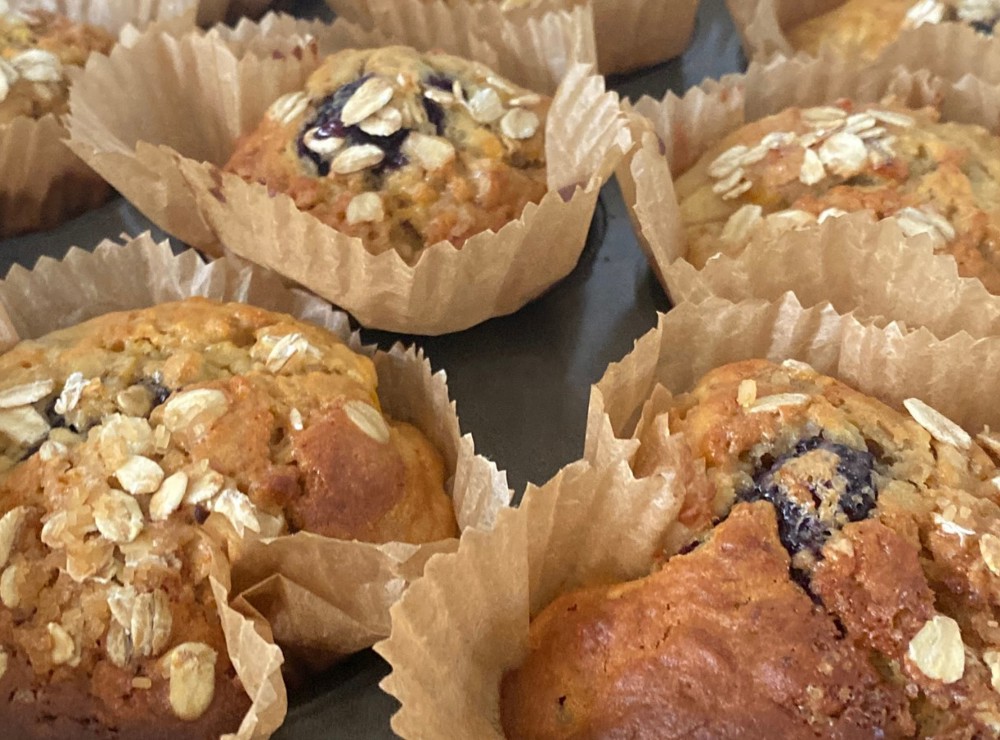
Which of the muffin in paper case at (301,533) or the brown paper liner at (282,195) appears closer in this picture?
the muffin in paper case at (301,533)

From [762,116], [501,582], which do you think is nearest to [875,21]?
[762,116]

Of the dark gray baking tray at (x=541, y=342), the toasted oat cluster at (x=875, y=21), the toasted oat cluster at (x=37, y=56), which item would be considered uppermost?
the toasted oat cluster at (x=37, y=56)

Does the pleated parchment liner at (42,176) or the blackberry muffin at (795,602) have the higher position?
the pleated parchment liner at (42,176)

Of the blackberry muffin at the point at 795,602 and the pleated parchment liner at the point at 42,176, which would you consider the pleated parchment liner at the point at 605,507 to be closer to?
the blackberry muffin at the point at 795,602

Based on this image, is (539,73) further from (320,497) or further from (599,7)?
(320,497)

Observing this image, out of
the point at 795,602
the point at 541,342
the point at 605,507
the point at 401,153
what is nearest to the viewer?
the point at 795,602

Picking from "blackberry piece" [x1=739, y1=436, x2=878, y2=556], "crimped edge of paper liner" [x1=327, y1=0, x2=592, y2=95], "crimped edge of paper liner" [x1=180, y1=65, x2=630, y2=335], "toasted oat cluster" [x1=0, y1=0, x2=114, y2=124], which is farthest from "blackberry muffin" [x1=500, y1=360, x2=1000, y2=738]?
"toasted oat cluster" [x1=0, y1=0, x2=114, y2=124]

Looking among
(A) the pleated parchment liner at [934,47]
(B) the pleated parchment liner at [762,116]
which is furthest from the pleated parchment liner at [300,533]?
(A) the pleated parchment liner at [934,47]

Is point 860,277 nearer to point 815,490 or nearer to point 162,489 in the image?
point 815,490
